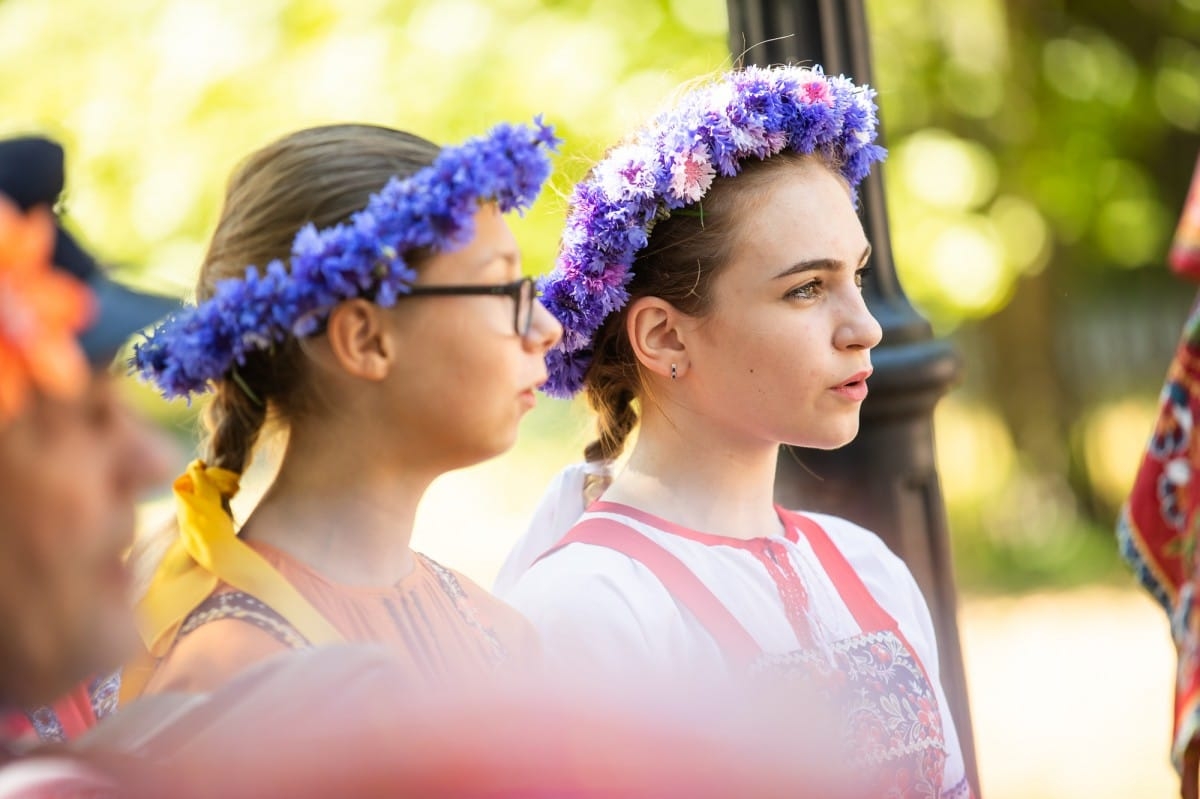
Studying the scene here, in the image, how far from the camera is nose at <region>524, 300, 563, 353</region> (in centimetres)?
212

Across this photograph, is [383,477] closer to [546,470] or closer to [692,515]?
[692,515]

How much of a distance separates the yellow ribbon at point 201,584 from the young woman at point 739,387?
59 cm

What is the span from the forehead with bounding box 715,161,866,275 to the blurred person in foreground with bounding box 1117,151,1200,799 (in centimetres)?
64

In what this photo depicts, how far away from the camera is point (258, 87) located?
24.0ft

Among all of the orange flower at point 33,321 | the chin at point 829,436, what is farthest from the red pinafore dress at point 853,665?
the orange flower at point 33,321

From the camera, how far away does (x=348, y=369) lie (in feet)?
6.68

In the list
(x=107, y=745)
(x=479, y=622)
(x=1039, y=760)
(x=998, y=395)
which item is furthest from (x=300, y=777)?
(x=998, y=395)

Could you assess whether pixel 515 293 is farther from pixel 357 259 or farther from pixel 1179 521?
pixel 1179 521

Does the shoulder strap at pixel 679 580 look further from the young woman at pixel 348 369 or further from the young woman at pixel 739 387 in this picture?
the young woman at pixel 348 369

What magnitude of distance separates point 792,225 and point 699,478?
51cm

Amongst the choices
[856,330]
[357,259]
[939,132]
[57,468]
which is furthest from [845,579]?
[939,132]

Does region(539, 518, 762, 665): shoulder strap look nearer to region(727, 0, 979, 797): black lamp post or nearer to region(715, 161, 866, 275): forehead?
region(715, 161, 866, 275): forehead

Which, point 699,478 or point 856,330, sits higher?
point 856,330

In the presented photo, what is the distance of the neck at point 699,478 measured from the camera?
8.84 ft
